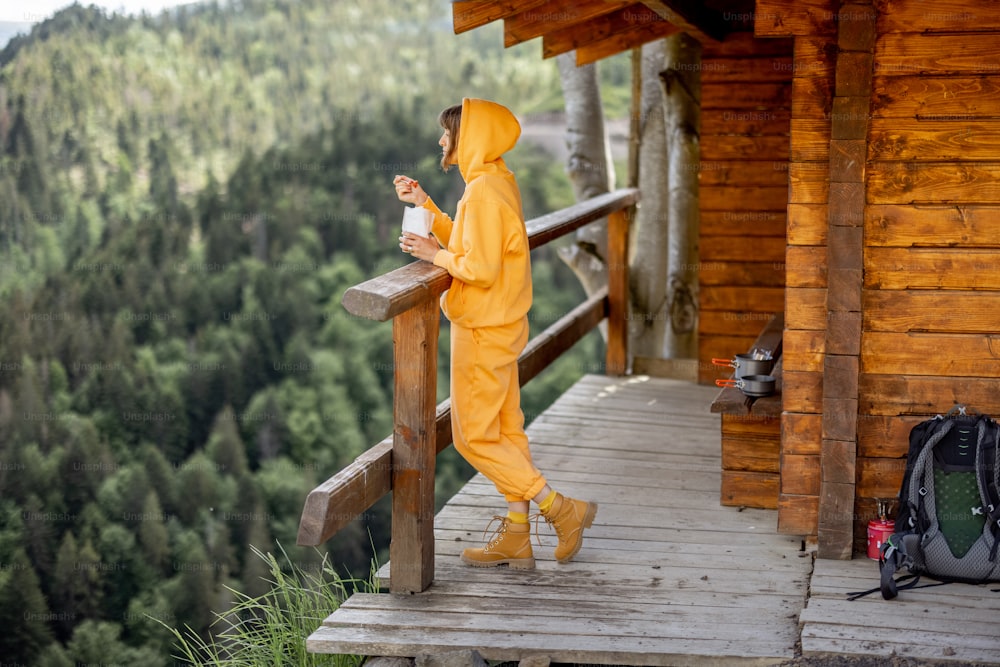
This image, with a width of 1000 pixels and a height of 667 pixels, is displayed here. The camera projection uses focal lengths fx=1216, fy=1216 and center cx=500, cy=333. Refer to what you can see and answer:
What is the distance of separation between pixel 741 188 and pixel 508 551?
327 centimetres

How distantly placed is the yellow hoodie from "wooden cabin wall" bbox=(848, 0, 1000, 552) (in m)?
1.13

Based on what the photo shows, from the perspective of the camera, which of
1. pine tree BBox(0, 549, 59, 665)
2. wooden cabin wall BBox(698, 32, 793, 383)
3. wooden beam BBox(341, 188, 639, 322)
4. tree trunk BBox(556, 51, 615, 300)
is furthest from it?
pine tree BBox(0, 549, 59, 665)

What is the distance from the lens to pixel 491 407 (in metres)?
3.70

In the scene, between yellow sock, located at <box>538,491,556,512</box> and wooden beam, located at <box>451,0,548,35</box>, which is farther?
wooden beam, located at <box>451,0,548,35</box>

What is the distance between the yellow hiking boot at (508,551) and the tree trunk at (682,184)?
431 cm

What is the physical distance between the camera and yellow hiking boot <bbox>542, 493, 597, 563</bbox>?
12.6 feet

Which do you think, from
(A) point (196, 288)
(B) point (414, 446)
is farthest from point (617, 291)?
(A) point (196, 288)

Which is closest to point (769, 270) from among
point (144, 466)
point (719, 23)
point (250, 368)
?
point (719, 23)

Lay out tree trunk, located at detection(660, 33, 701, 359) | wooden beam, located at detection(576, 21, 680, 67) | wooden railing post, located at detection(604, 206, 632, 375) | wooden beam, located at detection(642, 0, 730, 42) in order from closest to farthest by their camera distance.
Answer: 1. wooden beam, located at detection(642, 0, 730, 42)
2. wooden beam, located at detection(576, 21, 680, 67)
3. wooden railing post, located at detection(604, 206, 632, 375)
4. tree trunk, located at detection(660, 33, 701, 359)

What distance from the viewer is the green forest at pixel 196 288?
2538cm

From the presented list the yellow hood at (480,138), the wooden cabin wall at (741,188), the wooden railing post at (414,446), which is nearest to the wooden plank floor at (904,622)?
the wooden railing post at (414,446)

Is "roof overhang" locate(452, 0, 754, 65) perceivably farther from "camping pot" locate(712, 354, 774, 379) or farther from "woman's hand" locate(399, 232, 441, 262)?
"camping pot" locate(712, 354, 774, 379)

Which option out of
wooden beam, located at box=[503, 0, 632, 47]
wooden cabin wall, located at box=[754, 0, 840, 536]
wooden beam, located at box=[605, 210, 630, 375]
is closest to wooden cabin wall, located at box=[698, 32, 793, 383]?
wooden beam, located at box=[605, 210, 630, 375]

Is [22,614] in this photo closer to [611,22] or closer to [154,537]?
[154,537]
